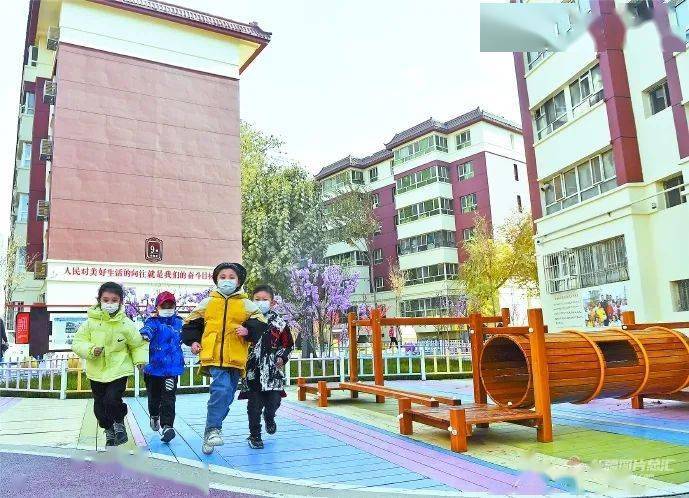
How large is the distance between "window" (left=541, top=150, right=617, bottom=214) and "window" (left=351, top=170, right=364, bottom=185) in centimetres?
2690

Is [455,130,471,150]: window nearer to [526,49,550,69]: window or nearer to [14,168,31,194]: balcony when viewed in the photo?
[526,49,550,69]: window

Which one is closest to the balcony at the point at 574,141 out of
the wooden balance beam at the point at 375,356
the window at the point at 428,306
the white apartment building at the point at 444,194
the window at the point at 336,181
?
the wooden balance beam at the point at 375,356

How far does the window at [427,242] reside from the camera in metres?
38.8

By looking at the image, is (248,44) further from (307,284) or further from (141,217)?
(307,284)

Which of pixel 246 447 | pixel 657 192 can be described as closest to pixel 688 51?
pixel 657 192

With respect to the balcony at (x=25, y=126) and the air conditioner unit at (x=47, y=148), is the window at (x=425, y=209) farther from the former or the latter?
the balcony at (x=25, y=126)

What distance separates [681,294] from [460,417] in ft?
39.8

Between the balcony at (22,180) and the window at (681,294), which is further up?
the balcony at (22,180)

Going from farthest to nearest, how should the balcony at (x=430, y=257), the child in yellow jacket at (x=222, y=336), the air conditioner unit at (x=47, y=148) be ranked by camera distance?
1. the balcony at (x=430, y=257)
2. the air conditioner unit at (x=47, y=148)
3. the child in yellow jacket at (x=222, y=336)

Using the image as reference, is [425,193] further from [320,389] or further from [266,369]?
[266,369]

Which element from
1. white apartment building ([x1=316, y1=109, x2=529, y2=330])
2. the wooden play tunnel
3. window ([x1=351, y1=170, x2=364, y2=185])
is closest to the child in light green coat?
the wooden play tunnel

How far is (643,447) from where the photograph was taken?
5367 millimetres

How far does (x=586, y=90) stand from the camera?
58.0 feet

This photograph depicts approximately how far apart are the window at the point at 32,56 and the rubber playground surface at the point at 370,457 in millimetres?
29434
